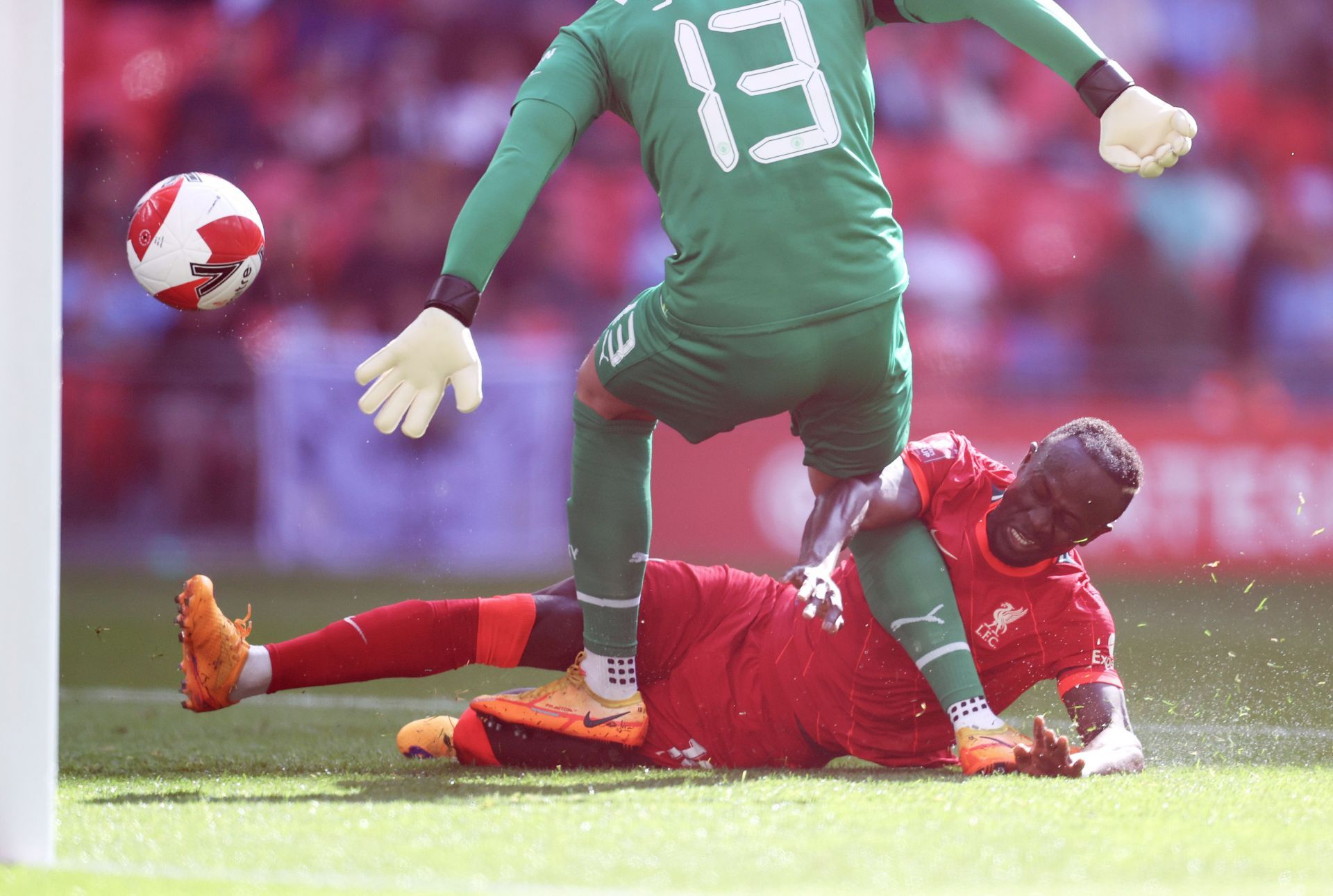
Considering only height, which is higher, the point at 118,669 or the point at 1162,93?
the point at 1162,93

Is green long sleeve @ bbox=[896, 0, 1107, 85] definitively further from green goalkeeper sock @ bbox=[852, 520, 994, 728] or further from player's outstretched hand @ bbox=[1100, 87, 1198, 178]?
green goalkeeper sock @ bbox=[852, 520, 994, 728]

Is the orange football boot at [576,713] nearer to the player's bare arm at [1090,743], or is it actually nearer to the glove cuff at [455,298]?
the player's bare arm at [1090,743]

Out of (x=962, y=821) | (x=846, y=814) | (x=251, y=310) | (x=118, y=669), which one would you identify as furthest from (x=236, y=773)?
(x=251, y=310)

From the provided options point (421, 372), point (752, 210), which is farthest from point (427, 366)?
point (752, 210)

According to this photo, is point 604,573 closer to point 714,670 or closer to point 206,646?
point 714,670

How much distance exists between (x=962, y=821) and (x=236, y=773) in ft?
5.52

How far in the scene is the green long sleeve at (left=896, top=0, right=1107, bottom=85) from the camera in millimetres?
3227

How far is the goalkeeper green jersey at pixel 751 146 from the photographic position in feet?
10.1

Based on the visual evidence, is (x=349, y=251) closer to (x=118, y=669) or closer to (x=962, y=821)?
(x=118, y=669)

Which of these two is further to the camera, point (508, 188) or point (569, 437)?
point (569, 437)

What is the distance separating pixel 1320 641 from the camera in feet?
19.4

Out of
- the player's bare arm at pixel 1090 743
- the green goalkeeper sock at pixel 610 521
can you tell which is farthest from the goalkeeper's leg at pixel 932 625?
the green goalkeeper sock at pixel 610 521

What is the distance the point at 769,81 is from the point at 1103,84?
0.72 metres

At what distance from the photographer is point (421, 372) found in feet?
9.52
